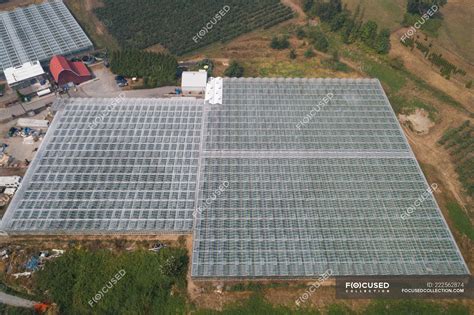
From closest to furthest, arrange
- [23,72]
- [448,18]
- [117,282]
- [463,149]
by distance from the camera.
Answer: [117,282] < [463,149] < [23,72] < [448,18]

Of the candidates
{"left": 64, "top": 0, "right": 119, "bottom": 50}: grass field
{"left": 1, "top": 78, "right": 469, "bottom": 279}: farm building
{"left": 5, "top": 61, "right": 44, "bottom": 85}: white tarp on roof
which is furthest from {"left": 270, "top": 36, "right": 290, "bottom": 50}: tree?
{"left": 5, "top": 61, "right": 44, "bottom": 85}: white tarp on roof

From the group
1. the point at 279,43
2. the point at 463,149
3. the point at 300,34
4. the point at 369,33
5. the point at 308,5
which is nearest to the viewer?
the point at 463,149

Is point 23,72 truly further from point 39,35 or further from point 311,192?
point 311,192

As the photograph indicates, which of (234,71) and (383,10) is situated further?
(383,10)

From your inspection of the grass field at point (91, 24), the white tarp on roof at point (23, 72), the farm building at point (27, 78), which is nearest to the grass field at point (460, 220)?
the grass field at point (91, 24)

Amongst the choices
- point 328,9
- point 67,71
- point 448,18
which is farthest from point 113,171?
point 448,18

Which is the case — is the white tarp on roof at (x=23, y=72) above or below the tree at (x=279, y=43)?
below

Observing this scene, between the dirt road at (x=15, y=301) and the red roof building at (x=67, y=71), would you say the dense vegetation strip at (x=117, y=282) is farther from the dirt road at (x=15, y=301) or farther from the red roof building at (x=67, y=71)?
the red roof building at (x=67, y=71)
